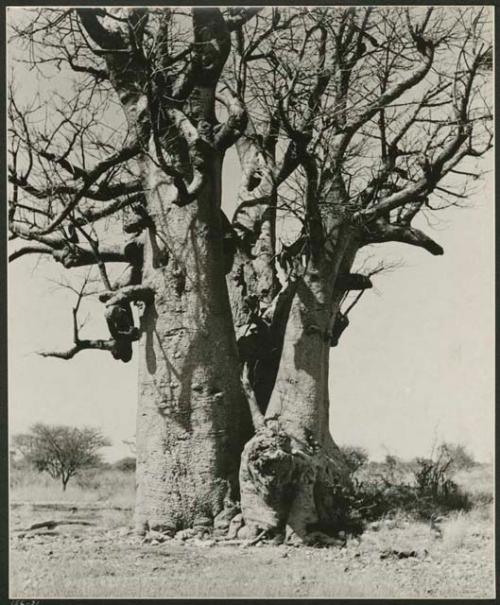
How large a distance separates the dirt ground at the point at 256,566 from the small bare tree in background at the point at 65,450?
14.1ft

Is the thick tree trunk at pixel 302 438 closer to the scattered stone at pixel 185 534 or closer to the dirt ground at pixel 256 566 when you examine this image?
the dirt ground at pixel 256 566

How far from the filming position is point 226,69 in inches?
355

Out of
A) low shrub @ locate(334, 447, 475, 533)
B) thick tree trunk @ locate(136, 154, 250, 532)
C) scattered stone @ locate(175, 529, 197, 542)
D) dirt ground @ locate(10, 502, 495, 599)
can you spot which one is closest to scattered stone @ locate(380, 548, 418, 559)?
dirt ground @ locate(10, 502, 495, 599)

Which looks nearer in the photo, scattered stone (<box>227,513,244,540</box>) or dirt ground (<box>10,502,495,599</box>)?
dirt ground (<box>10,502,495,599</box>)

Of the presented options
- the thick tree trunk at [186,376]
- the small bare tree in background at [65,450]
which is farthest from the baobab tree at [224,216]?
the small bare tree in background at [65,450]

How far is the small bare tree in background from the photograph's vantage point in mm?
11922

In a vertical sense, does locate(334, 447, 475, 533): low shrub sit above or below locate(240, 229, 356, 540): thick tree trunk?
below

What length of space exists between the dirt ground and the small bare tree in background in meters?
4.29

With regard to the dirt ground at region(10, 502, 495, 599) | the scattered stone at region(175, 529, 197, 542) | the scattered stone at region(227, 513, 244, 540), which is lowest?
the dirt ground at region(10, 502, 495, 599)

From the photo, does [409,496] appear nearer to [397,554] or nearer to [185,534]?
[397,554]

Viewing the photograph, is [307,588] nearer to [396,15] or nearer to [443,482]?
[443,482]

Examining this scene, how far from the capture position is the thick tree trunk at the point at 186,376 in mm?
7555

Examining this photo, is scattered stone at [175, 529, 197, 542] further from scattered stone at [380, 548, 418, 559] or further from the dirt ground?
scattered stone at [380, 548, 418, 559]

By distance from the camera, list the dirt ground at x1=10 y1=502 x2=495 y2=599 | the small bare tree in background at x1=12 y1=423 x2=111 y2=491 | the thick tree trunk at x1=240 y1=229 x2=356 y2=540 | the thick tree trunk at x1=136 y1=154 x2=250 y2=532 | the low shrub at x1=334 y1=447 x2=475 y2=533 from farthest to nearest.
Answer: the small bare tree in background at x1=12 y1=423 x2=111 y2=491
the low shrub at x1=334 y1=447 x2=475 y2=533
the thick tree trunk at x1=136 y1=154 x2=250 y2=532
the thick tree trunk at x1=240 y1=229 x2=356 y2=540
the dirt ground at x1=10 y1=502 x2=495 y2=599
